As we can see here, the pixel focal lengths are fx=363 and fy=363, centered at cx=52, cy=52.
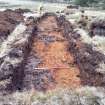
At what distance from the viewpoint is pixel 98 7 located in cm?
6612

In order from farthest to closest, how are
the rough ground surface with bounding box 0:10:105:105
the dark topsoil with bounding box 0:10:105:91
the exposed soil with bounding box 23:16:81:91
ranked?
the exposed soil with bounding box 23:16:81:91
the dark topsoil with bounding box 0:10:105:91
the rough ground surface with bounding box 0:10:105:105

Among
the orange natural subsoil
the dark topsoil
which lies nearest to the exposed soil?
the orange natural subsoil

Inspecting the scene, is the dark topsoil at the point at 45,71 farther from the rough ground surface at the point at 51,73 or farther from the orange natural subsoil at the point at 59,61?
the orange natural subsoil at the point at 59,61

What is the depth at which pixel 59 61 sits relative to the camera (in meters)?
18.7

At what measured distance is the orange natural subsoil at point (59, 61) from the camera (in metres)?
15.1

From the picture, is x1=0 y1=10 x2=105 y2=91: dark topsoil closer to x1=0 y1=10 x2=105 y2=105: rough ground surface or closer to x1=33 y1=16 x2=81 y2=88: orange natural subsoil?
x1=0 y1=10 x2=105 y2=105: rough ground surface

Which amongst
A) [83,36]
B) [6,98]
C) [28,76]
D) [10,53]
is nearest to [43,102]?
[6,98]

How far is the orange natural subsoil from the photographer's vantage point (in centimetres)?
1509

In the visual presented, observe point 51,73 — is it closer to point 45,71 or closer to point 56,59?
point 45,71

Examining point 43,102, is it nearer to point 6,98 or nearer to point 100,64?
point 6,98

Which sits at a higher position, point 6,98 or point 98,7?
point 6,98

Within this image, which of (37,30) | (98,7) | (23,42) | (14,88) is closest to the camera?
(14,88)

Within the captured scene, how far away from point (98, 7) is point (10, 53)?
49989 mm

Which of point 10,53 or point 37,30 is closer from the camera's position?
point 10,53
